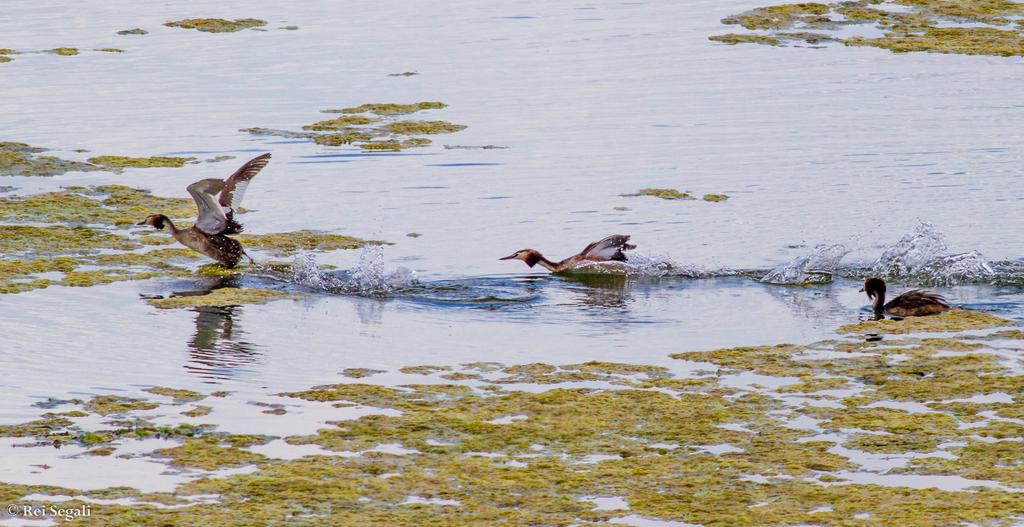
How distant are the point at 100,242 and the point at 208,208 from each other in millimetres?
1406

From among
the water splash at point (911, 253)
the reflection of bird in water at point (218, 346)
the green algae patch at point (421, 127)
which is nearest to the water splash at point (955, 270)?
the water splash at point (911, 253)

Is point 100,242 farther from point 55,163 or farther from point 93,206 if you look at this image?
point 55,163

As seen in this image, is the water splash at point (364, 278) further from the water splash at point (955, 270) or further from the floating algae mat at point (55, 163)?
the floating algae mat at point (55, 163)

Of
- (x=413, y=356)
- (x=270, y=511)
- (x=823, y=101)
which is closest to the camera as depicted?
(x=270, y=511)

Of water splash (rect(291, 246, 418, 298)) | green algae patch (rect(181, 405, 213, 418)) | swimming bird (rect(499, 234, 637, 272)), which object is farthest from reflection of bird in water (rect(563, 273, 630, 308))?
green algae patch (rect(181, 405, 213, 418))

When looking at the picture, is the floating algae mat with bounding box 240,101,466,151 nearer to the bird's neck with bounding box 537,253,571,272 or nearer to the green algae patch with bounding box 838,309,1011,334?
the bird's neck with bounding box 537,253,571,272

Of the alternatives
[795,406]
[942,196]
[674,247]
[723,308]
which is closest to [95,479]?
[795,406]

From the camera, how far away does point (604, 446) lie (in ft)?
33.1

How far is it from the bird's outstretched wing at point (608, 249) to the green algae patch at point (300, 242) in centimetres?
Result: 252

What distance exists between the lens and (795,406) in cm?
1095

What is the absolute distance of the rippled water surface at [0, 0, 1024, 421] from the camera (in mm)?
13594

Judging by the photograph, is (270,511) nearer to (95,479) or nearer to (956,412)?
(95,479)

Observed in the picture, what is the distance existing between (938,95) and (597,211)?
912 cm

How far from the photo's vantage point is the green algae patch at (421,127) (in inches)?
959
